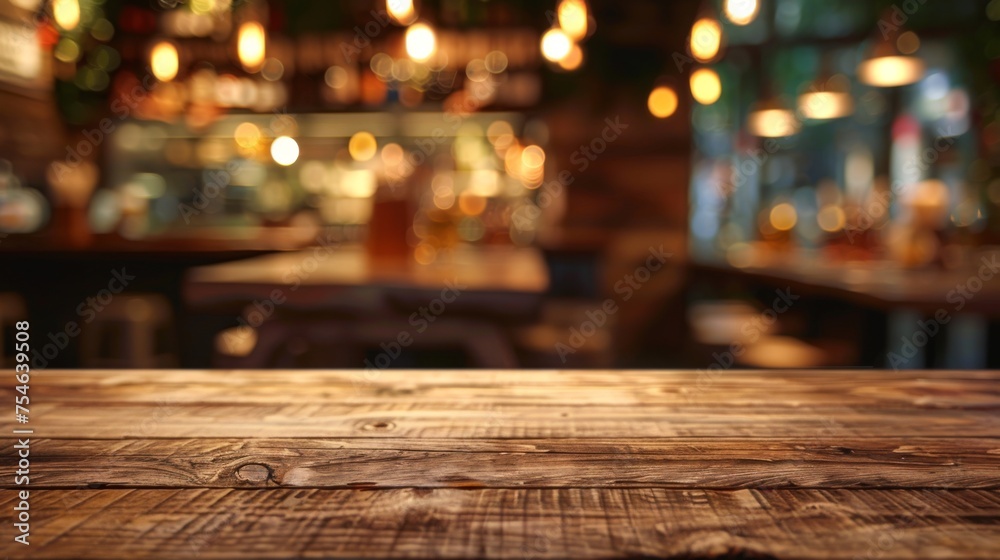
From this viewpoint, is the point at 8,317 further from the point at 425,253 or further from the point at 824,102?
the point at 824,102

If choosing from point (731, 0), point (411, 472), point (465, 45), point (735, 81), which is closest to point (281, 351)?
point (411, 472)

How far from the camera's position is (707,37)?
3.63 metres

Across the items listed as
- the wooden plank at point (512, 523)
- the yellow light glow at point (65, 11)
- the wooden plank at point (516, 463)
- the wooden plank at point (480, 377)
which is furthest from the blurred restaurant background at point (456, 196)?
the wooden plank at point (512, 523)

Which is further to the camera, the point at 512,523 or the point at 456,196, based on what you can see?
the point at 456,196

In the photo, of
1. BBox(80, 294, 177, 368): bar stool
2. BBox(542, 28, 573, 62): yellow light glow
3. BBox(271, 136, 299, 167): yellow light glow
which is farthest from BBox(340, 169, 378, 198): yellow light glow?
BBox(542, 28, 573, 62): yellow light glow

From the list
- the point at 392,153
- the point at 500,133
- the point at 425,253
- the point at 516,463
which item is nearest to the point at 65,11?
the point at 425,253

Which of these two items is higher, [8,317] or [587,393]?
[587,393]

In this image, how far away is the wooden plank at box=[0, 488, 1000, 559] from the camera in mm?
491

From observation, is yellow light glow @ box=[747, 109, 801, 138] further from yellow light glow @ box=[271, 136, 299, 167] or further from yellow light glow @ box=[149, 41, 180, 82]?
yellow light glow @ box=[149, 41, 180, 82]

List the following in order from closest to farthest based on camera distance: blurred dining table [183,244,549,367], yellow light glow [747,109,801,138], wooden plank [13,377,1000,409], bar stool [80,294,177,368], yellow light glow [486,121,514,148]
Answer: wooden plank [13,377,1000,409], blurred dining table [183,244,549,367], bar stool [80,294,177,368], yellow light glow [747,109,801,138], yellow light glow [486,121,514,148]

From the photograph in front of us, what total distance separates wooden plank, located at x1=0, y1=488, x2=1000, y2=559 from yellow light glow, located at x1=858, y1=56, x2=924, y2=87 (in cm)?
366
